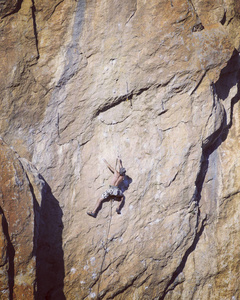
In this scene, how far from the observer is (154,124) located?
Result: 839cm

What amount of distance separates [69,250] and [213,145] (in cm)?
494

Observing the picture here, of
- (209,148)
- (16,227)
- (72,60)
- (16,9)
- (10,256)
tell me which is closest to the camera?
(10,256)

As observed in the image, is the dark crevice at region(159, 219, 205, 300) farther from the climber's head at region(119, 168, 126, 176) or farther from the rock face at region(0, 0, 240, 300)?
the climber's head at region(119, 168, 126, 176)

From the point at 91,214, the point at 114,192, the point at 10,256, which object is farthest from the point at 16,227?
the point at 114,192

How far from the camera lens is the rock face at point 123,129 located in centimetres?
808

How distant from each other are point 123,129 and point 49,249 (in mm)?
3650

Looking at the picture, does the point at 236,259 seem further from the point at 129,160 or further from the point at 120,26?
the point at 120,26

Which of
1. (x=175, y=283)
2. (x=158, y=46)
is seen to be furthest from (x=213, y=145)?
(x=175, y=283)

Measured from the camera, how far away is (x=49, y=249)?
772 centimetres

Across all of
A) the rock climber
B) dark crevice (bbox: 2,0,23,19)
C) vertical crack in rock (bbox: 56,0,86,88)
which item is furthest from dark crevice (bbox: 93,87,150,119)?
dark crevice (bbox: 2,0,23,19)

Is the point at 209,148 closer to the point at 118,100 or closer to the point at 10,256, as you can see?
the point at 118,100

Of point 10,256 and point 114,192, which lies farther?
point 114,192

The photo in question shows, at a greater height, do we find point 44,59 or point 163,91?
point 44,59

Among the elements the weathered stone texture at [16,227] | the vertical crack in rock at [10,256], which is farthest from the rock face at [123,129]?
the vertical crack in rock at [10,256]
